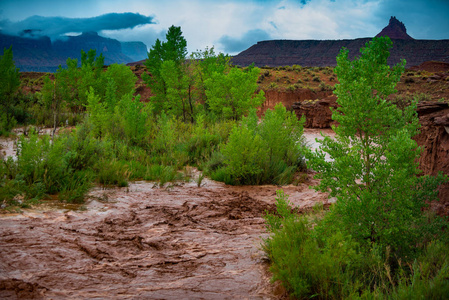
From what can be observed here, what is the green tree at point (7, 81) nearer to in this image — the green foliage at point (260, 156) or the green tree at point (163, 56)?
the green tree at point (163, 56)

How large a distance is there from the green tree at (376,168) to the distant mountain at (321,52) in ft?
303

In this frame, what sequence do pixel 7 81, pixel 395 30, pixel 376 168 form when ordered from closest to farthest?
1. pixel 376 168
2. pixel 7 81
3. pixel 395 30

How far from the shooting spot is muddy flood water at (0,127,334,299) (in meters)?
2.90

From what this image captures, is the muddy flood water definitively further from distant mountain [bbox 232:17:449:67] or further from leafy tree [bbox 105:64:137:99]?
distant mountain [bbox 232:17:449:67]

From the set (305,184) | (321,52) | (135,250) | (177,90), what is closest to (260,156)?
(305,184)

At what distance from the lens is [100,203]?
19.4 ft

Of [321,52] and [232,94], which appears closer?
[232,94]

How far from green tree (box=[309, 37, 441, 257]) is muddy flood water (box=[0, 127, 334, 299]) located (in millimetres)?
1176

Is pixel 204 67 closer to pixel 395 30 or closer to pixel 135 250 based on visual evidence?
pixel 135 250

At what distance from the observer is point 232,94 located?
606 inches

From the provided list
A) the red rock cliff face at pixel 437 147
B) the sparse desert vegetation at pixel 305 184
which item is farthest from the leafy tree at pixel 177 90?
the red rock cliff face at pixel 437 147

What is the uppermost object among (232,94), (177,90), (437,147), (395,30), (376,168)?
(395,30)

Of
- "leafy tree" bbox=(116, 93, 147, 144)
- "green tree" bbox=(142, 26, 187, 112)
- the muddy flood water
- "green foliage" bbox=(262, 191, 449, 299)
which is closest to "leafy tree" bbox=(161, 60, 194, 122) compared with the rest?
"green tree" bbox=(142, 26, 187, 112)

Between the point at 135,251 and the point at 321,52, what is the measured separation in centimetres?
11194
